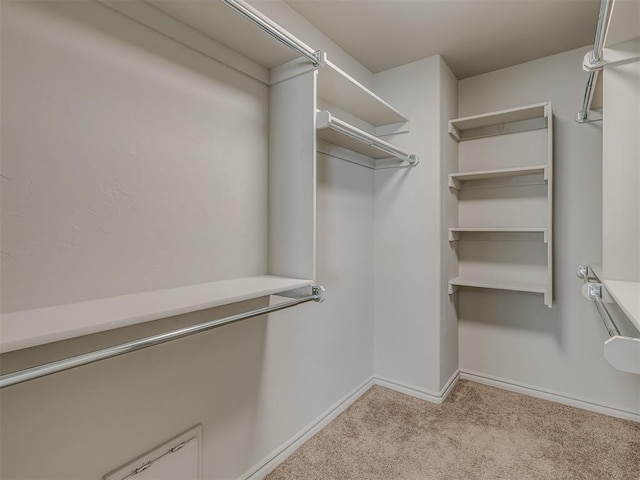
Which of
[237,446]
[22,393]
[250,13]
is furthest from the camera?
[237,446]

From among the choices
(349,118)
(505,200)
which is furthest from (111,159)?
(505,200)

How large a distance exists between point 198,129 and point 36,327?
0.85 metres

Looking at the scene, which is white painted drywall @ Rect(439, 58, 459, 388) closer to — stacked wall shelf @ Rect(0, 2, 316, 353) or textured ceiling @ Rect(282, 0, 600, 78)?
textured ceiling @ Rect(282, 0, 600, 78)

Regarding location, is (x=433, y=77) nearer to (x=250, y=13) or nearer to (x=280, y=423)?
(x=250, y=13)

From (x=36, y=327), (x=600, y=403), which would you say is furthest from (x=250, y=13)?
(x=600, y=403)

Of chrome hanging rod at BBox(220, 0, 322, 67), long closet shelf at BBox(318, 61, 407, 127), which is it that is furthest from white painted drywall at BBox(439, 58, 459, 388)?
chrome hanging rod at BBox(220, 0, 322, 67)

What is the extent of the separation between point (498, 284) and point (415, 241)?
2.06ft

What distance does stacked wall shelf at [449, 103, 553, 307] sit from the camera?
2.21 m

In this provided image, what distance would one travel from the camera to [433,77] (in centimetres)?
226

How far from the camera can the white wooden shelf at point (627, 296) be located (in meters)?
0.76

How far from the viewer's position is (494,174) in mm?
2268

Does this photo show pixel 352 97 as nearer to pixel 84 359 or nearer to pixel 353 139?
pixel 353 139

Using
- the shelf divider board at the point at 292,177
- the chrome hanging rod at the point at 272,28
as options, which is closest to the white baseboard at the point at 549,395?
the shelf divider board at the point at 292,177

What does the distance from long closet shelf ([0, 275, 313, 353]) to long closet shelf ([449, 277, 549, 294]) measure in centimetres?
154
